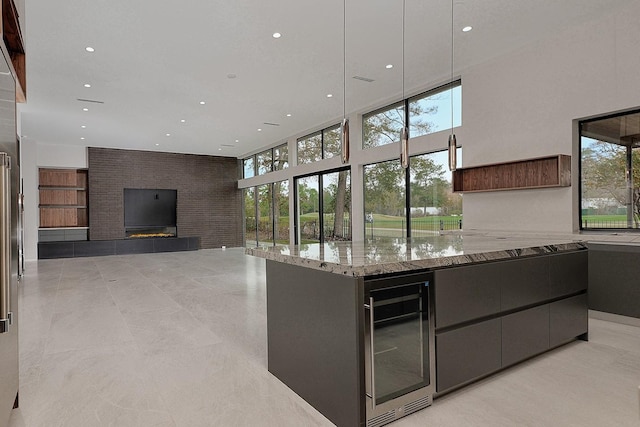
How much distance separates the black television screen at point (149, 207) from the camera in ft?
39.8

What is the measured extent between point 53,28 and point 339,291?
4650mm

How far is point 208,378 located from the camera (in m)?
2.71

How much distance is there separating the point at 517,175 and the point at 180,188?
10623 mm

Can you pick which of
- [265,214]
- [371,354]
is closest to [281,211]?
[265,214]

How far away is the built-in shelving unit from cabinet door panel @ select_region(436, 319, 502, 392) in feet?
39.7

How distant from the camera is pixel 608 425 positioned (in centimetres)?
207

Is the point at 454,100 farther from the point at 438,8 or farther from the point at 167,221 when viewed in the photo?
the point at 167,221

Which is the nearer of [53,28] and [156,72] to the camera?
[53,28]

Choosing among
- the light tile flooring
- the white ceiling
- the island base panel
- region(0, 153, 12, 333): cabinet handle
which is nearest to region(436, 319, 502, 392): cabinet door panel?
the light tile flooring

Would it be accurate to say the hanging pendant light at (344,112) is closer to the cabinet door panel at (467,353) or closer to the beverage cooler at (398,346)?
the beverage cooler at (398,346)

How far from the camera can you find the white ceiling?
4.10m

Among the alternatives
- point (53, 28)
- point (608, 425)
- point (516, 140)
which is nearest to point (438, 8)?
point (516, 140)

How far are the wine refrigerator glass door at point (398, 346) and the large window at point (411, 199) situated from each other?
4192 mm

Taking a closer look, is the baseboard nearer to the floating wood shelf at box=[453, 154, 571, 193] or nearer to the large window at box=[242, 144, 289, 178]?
the floating wood shelf at box=[453, 154, 571, 193]
